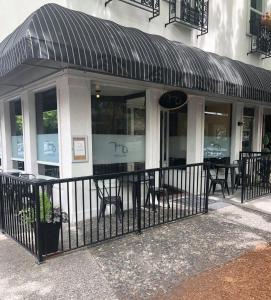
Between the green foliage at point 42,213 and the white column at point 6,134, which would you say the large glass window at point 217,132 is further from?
the white column at point 6,134

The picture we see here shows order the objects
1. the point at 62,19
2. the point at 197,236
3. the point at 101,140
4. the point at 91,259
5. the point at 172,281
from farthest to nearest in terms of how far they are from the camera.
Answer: the point at 101,140 < the point at 197,236 < the point at 62,19 < the point at 91,259 < the point at 172,281

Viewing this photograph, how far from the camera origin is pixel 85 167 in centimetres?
524

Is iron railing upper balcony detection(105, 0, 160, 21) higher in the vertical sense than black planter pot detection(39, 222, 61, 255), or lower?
higher

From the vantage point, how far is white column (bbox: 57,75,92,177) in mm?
4965

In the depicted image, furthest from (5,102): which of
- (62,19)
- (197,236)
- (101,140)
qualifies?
(197,236)

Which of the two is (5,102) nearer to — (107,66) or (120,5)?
(120,5)

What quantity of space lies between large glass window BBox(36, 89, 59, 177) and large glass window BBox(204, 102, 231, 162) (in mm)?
4268

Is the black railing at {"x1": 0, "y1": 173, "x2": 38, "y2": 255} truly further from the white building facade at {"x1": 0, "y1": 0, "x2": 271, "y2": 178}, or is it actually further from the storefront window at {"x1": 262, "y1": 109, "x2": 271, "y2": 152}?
the storefront window at {"x1": 262, "y1": 109, "x2": 271, "y2": 152}

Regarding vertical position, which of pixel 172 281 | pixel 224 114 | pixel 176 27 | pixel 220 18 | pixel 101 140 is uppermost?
pixel 220 18

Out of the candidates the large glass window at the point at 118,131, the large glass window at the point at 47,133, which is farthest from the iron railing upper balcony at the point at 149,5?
the large glass window at the point at 47,133

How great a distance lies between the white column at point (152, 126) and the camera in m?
6.16

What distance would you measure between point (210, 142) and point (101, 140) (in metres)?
3.70

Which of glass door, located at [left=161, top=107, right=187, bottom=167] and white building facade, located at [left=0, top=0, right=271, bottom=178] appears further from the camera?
glass door, located at [left=161, top=107, right=187, bottom=167]

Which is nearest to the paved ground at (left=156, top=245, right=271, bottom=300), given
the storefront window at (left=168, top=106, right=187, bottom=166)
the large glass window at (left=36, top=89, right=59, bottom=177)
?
the large glass window at (left=36, top=89, right=59, bottom=177)
